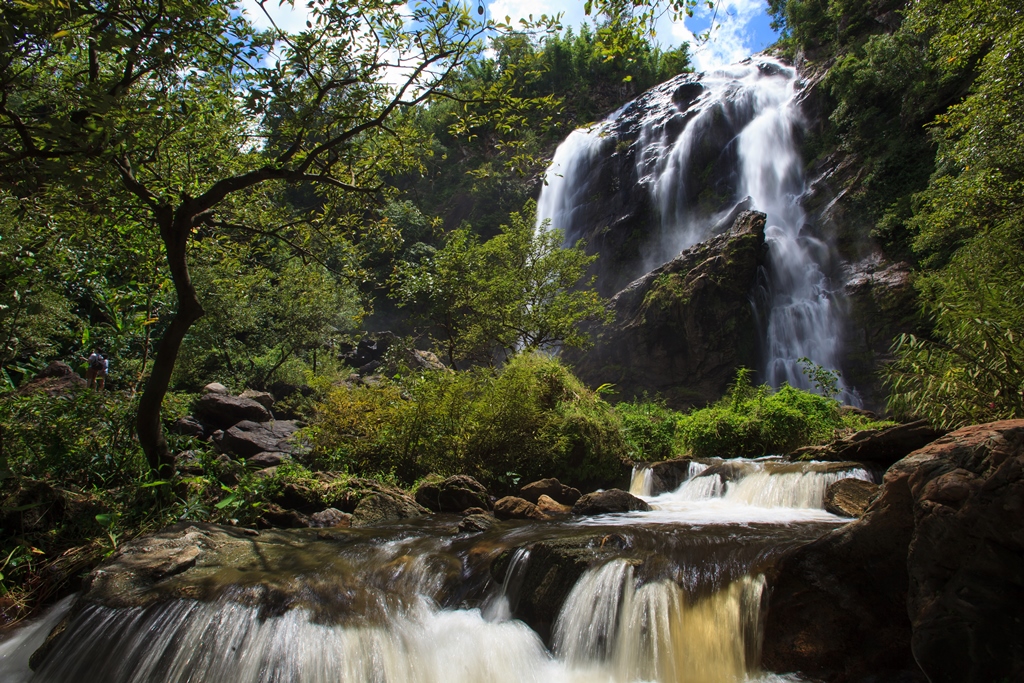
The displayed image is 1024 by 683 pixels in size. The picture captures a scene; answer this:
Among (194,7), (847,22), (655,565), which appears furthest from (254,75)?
(847,22)

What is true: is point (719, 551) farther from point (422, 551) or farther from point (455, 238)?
point (455, 238)

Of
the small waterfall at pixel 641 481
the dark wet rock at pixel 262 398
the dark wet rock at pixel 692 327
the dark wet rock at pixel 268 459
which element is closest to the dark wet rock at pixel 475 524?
the small waterfall at pixel 641 481

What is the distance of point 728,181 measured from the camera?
93.1ft

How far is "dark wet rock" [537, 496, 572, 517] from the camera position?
852cm

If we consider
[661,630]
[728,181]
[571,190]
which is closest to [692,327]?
[728,181]

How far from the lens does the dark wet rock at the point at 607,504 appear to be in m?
8.59

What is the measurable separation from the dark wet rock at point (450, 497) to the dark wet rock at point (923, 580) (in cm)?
545

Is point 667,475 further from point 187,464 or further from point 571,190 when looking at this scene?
point 571,190

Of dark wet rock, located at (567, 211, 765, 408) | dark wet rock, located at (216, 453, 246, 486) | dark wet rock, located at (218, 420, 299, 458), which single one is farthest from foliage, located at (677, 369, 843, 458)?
dark wet rock, located at (216, 453, 246, 486)

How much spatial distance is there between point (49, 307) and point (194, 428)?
15.0ft

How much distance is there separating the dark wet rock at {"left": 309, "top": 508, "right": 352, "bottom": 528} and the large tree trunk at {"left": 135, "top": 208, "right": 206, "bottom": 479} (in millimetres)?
1934

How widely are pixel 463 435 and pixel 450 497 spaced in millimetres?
1767

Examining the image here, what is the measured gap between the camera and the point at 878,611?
4.09m

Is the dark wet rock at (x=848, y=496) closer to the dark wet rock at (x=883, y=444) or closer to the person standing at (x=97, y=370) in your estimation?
the dark wet rock at (x=883, y=444)
